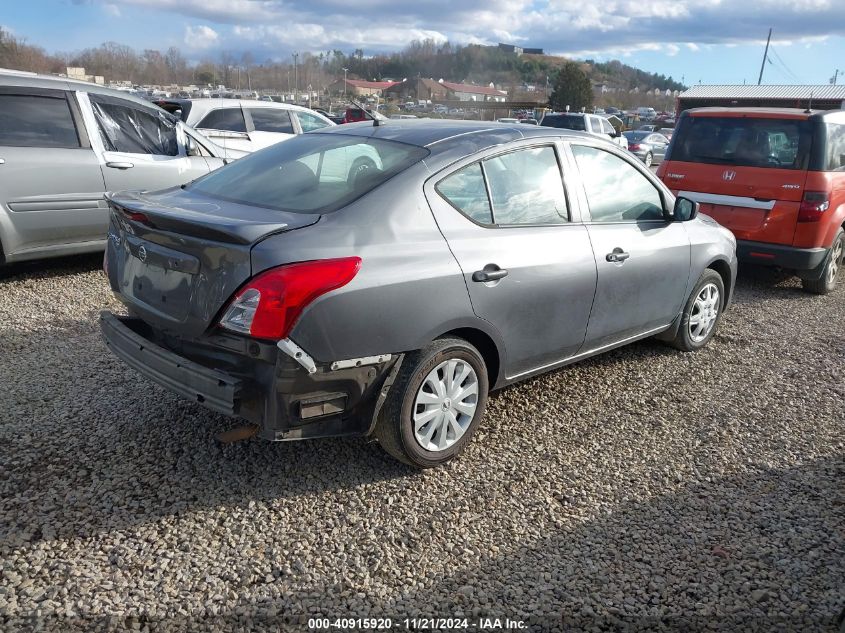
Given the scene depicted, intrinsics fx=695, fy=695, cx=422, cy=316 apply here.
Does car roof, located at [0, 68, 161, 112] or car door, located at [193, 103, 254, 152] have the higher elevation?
car roof, located at [0, 68, 161, 112]

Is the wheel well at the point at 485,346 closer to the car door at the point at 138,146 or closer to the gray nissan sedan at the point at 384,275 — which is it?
the gray nissan sedan at the point at 384,275

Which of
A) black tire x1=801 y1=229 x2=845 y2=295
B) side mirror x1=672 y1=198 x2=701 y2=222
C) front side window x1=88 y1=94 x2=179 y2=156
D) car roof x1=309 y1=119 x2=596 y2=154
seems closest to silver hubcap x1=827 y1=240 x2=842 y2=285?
black tire x1=801 y1=229 x2=845 y2=295

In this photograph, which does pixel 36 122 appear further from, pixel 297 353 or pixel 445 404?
pixel 445 404

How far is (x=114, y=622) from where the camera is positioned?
2404 mm

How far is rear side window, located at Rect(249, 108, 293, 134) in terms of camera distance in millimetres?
10756

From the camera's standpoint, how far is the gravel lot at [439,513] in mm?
2592

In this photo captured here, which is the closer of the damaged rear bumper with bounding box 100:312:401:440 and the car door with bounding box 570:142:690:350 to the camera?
the damaged rear bumper with bounding box 100:312:401:440

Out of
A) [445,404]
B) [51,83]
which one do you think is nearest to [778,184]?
[445,404]

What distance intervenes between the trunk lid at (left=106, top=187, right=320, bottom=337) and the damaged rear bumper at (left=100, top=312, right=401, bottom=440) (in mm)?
131

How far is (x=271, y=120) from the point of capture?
35.9 ft

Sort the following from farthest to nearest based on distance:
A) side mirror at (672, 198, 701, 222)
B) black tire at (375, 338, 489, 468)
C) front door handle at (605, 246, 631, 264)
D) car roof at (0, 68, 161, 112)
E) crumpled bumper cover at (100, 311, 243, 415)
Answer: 1. car roof at (0, 68, 161, 112)
2. side mirror at (672, 198, 701, 222)
3. front door handle at (605, 246, 631, 264)
4. black tire at (375, 338, 489, 468)
5. crumpled bumper cover at (100, 311, 243, 415)

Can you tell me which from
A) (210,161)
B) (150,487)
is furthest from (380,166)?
(210,161)

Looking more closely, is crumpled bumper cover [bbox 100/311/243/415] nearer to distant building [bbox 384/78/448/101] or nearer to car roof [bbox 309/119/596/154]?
car roof [bbox 309/119/596/154]

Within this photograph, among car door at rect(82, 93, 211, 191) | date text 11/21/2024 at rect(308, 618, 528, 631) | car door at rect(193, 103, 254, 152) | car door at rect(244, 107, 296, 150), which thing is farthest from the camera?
car door at rect(244, 107, 296, 150)
